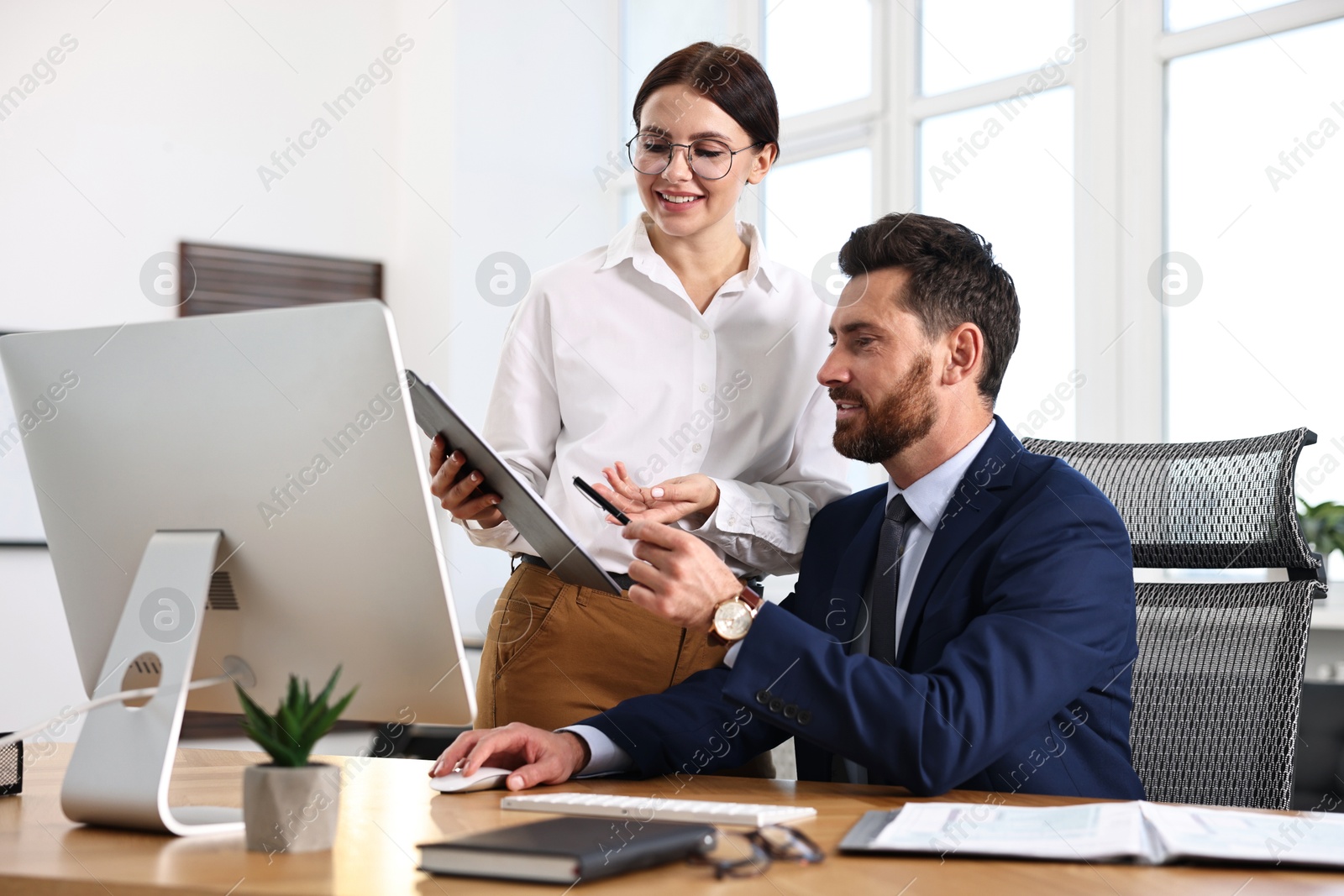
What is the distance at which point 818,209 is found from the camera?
16.1ft

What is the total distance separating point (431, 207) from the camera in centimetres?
537

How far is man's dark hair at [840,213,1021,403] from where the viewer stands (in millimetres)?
1801

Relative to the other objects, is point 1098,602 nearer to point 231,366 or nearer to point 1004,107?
point 231,366

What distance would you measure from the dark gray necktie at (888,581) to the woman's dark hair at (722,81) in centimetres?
68

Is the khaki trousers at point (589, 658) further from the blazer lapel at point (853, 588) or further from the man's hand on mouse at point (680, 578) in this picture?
the man's hand on mouse at point (680, 578)

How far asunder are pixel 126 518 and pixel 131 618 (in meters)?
0.11

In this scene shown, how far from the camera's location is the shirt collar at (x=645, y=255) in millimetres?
2047

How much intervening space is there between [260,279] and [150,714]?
435 cm

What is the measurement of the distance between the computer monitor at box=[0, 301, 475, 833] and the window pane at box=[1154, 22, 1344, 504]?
2.96m

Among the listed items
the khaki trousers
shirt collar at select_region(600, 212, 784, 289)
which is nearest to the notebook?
the khaki trousers

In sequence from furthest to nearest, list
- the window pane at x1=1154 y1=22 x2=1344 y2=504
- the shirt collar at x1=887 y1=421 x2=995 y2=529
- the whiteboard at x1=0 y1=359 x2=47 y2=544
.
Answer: the whiteboard at x1=0 y1=359 x2=47 y2=544 < the window pane at x1=1154 y1=22 x2=1344 y2=504 < the shirt collar at x1=887 y1=421 x2=995 y2=529

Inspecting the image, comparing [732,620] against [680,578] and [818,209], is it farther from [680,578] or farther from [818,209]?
[818,209]

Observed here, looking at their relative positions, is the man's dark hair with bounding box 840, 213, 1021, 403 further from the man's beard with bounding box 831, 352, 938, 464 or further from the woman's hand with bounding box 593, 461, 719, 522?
the woman's hand with bounding box 593, 461, 719, 522

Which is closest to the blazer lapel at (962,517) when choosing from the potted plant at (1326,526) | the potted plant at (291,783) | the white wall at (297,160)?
the potted plant at (291,783)
